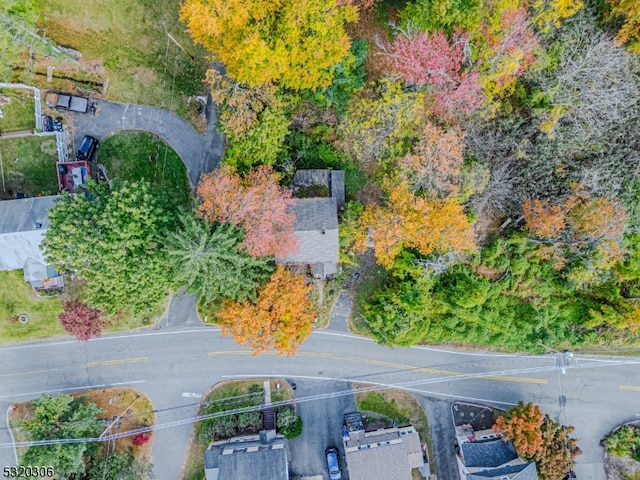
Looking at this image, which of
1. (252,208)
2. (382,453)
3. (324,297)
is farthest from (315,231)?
(382,453)

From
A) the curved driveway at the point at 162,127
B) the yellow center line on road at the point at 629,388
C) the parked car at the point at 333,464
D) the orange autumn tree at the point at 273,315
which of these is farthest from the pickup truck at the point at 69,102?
the yellow center line on road at the point at 629,388

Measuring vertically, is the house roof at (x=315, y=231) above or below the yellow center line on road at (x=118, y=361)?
above

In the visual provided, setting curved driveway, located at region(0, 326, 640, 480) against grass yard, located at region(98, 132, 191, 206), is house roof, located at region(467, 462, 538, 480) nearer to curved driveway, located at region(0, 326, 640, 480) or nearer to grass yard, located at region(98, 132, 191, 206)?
curved driveway, located at region(0, 326, 640, 480)

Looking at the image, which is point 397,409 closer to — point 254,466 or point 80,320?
point 254,466

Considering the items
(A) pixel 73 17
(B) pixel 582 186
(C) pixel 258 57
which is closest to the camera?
(C) pixel 258 57

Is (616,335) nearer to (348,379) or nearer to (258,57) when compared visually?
(348,379)

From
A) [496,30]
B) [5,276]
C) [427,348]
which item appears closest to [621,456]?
[427,348]

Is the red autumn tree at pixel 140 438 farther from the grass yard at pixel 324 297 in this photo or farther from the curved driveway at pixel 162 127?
the curved driveway at pixel 162 127
